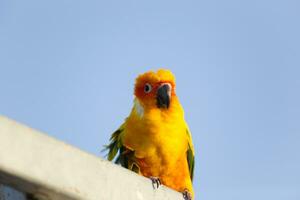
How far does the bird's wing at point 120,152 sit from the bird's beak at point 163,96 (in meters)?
0.53

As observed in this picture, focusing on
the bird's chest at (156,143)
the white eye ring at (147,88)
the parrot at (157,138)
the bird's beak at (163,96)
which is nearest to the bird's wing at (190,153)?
the parrot at (157,138)

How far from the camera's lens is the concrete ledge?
2547mm

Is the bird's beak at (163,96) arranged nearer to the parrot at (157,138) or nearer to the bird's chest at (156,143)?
the parrot at (157,138)

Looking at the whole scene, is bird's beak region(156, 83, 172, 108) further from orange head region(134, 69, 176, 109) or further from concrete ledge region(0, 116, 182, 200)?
concrete ledge region(0, 116, 182, 200)

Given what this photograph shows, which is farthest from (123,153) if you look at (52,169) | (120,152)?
(52,169)

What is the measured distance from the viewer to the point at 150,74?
6.69 m

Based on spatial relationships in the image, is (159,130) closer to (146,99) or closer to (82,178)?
(146,99)

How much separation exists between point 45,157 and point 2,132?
0.89 feet

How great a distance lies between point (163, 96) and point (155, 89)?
178mm

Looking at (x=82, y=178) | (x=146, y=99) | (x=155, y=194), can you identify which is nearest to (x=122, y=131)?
(x=146, y=99)

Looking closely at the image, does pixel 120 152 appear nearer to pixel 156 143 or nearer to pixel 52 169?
pixel 156 143

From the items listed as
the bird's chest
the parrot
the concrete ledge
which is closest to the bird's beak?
the parrot

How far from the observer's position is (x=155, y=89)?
21.4ft

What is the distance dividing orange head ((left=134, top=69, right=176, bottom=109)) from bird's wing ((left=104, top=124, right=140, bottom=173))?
0.45 meters
